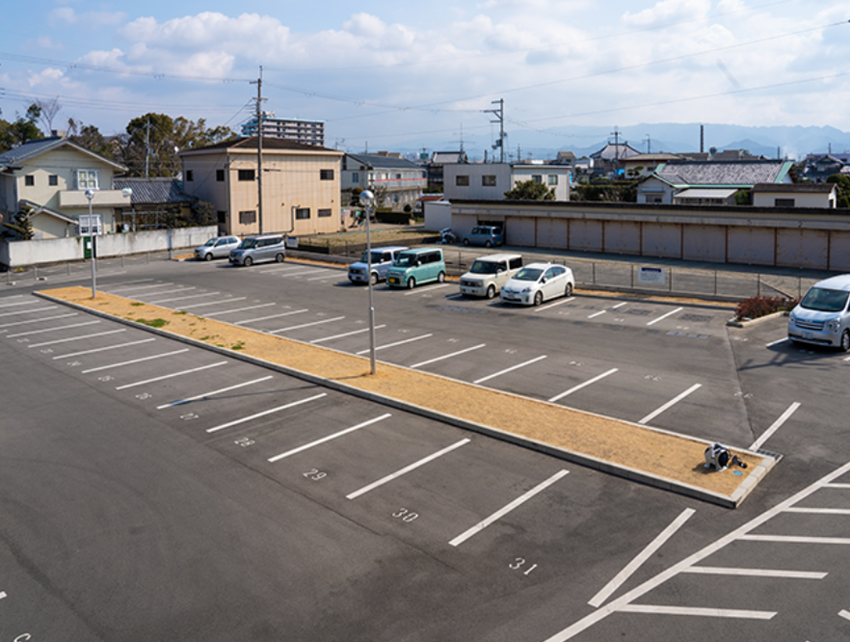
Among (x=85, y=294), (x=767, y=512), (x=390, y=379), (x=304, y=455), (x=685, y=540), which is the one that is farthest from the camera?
(x=85, y=294)

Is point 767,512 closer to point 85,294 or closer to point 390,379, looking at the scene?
point 390,379

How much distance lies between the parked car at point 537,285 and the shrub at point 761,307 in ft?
24.1

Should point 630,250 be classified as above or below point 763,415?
above

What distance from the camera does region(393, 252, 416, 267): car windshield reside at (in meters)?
33.9

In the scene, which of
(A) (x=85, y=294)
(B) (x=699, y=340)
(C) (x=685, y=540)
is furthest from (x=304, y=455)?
(A) (x=85, y=294)

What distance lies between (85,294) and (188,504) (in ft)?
82.6

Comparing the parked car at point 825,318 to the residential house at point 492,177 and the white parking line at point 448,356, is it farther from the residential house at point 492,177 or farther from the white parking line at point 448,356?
the residential house at point 492,177

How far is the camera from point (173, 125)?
89.6 meters

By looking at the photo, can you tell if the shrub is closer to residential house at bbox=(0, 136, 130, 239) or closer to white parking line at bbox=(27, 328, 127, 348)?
white parking line at bbox=(27, 328, 127, 348)

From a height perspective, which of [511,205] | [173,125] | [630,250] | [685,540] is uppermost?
[173,125]

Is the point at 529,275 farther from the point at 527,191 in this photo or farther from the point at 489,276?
the point at 527,191

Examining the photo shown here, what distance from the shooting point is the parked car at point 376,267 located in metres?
34.6

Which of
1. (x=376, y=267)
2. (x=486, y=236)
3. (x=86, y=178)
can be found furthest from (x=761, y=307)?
(x=86, y=178)

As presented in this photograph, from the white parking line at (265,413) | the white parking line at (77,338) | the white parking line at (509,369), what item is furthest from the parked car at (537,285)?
the white parking line at (77,338)
